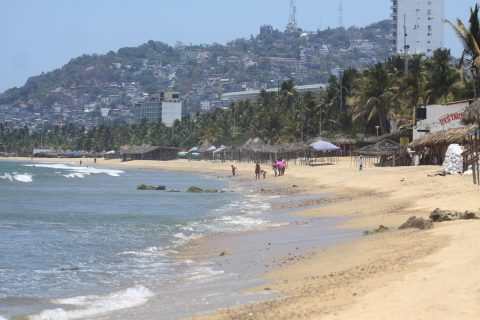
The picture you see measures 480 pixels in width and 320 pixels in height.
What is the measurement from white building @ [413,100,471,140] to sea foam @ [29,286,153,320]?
A: 3257cm

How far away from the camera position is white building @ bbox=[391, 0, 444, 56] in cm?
17538

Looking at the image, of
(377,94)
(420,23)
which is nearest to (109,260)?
(377,94)

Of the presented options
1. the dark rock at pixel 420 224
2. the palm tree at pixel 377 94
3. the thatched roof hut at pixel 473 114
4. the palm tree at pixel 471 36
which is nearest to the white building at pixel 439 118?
the palm tree at pixel 471 36

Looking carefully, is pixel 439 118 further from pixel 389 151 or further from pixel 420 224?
pixel 420 224

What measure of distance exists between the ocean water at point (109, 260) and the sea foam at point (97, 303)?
0.6 inches

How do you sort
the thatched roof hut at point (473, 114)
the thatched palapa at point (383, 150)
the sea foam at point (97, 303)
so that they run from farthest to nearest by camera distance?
the thatched palapa at point (383, 150)
the thatched roof hut at point (473, 114)
the sea foam at point (97, 303)

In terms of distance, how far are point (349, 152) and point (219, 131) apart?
2235 inches

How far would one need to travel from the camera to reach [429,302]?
8.21 metres

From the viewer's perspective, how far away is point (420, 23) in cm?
17600

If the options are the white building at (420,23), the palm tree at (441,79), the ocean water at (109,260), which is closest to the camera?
the ocean water at (109,260)

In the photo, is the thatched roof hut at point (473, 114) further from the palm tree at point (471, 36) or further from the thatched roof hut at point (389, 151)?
the thatched roof hut at point (389, 151)

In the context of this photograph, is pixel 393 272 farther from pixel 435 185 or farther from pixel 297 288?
pixel 435 185

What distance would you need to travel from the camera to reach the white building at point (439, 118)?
4234cm

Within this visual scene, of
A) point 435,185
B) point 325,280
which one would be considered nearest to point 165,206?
point 435,185
